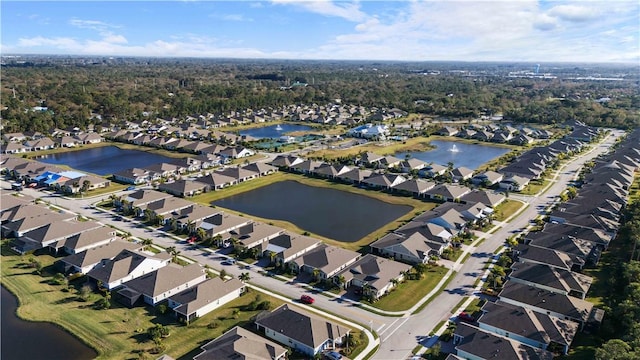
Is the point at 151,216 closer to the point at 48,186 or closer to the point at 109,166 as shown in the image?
the point at 48,186

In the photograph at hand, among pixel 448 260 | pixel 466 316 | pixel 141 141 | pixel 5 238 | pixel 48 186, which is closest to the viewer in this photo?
pixel 466 316

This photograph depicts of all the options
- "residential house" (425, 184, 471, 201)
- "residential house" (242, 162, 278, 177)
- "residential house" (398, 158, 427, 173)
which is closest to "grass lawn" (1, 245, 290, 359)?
"residential house" (425, 184, 471, 201)

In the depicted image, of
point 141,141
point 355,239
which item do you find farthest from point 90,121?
point 355,239

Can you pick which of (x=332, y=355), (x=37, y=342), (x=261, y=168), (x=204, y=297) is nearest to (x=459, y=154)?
(x=261, y=168)

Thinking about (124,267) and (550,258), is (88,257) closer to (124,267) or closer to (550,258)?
(124,267)

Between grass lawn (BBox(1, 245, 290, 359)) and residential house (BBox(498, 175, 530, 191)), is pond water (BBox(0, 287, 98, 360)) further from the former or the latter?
residential house (BBox(498, 175, 530, 191))

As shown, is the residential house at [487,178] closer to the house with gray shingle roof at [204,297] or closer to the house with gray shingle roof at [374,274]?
the house with gray shingle roof at [374,274]

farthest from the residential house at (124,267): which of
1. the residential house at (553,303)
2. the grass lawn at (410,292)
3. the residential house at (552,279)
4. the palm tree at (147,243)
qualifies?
the residential house at (552,279)
